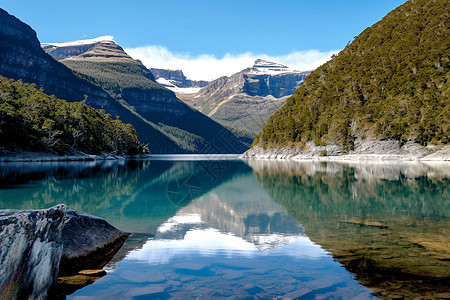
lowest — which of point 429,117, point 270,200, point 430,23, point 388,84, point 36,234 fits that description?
point 270,200

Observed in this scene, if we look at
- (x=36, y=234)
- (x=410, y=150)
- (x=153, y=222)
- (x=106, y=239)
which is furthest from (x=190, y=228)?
(x=410, y=150)

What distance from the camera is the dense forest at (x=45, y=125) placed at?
259 feet

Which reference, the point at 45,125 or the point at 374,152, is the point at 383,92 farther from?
the point at 45,125

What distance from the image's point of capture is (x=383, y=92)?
10419 centimetres

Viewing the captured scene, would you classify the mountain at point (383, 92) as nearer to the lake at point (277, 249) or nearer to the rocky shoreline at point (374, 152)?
the rocky shoreline at point (374, 152)

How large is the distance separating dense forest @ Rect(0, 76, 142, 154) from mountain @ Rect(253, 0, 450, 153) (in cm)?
6900

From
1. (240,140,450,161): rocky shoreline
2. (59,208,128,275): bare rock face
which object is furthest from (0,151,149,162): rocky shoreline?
(59,208,128,275): bare rock face

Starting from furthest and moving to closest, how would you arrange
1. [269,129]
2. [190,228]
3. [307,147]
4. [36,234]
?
[269,129], [307,147], [190,228], [36,234]

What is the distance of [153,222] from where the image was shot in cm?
1627

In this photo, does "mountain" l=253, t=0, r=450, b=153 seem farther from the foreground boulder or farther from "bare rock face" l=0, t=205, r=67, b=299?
"bare rock face" l=0, t=205, r=67, b=299

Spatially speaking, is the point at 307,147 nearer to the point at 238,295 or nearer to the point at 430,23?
the point at 430,23

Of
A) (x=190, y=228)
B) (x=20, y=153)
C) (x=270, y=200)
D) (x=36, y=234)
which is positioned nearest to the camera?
(x=36, y=234)

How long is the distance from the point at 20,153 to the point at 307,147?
284ft

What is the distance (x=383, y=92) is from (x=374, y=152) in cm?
2729
